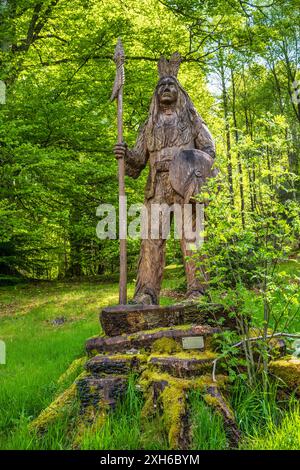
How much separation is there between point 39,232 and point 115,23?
5.88 m

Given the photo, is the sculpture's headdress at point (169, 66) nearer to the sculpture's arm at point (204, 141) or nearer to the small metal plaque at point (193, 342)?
the sculpture's arm at point (204, 141)

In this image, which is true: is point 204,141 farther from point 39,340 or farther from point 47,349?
point 39,340

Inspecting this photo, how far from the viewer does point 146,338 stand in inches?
149

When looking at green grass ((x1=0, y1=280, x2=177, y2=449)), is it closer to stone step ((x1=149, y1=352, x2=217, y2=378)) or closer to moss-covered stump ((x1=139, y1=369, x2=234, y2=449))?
moss-covered stump ((x1=139, y1=369, x2=234, y2=449))

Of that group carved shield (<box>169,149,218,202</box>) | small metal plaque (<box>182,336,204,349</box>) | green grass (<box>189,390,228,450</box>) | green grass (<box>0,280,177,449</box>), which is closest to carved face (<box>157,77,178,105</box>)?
carved shield (<box>169,149,218,202</box>)

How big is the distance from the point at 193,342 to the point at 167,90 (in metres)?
2.62

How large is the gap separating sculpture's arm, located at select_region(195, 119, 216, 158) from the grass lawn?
190 cm

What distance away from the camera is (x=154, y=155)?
4.73 m

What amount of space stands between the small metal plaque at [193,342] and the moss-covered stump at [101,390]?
62 centimetres

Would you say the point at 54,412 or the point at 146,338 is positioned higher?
the point at 146,338

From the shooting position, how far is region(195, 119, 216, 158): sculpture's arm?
15.5ft

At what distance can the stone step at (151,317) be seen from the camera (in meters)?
3.97

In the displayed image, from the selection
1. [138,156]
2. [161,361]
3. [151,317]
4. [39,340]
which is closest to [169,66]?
[138,156]
